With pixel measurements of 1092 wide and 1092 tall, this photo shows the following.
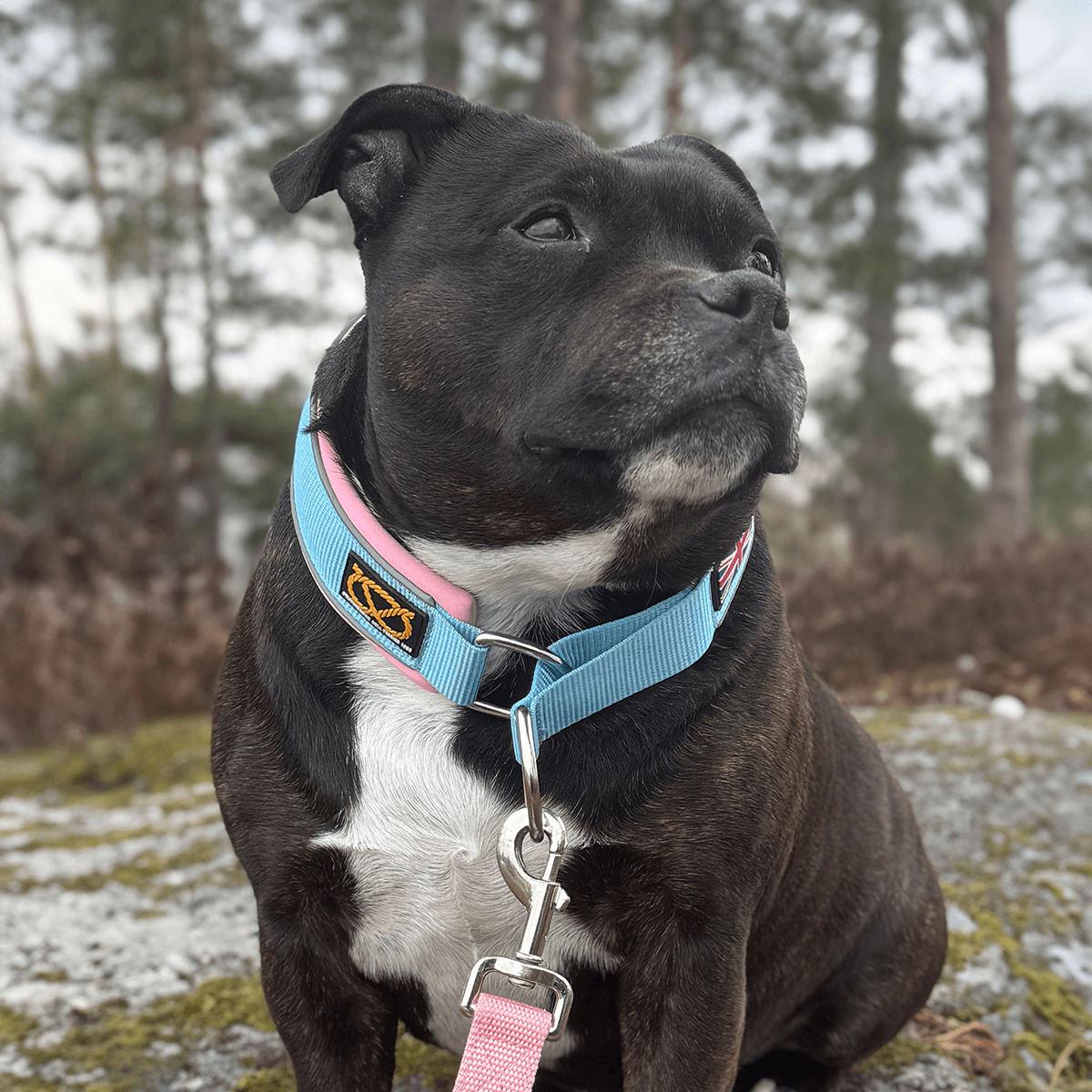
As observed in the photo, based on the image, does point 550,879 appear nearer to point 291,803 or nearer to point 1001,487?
point 291,803

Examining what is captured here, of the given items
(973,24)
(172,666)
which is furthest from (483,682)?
(973,24)

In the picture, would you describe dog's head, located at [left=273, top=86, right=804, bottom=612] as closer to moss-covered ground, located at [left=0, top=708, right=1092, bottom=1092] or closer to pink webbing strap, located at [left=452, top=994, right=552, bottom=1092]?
pink webbing strap, located at [left=452, top=994, right=552, bottom=1092]

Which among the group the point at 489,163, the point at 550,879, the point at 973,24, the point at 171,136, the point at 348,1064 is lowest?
the point at 348,1064

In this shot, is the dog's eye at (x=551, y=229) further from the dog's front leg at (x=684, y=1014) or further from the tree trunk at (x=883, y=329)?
the tree trunk at (x=883, y=329)

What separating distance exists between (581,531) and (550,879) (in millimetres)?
566

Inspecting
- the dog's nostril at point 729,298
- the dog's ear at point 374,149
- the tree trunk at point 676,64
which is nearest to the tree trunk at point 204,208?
the tree trunk at point 676,64

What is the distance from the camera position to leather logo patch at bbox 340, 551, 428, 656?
1.81m

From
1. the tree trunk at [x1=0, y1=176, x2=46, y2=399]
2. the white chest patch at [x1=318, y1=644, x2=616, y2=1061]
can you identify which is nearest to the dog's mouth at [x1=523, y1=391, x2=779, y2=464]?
the white chest patch at [x1=318, y1=644, x2=616, y2=1061]

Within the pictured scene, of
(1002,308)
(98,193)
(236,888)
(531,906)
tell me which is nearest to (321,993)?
(531,906)

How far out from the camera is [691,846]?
5.80 feet

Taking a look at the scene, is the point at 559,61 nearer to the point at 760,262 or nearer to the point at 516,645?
the point at 760,262

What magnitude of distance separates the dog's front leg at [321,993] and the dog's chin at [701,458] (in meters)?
0.81

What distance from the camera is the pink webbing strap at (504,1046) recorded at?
1707 mm

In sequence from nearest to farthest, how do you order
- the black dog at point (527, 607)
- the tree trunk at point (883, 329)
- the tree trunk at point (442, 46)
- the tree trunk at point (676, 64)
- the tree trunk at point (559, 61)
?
the black dog at point (527, 607)
the tree trunk at point (559, 61)
the tree trunk at point (442, 46)
the tree trunk at point (676, 64)
the tree trunk at point (883, 329)
